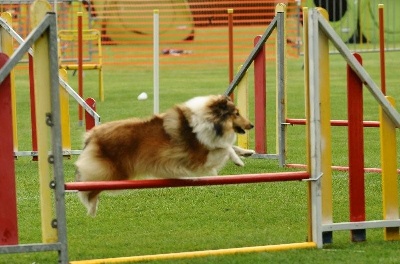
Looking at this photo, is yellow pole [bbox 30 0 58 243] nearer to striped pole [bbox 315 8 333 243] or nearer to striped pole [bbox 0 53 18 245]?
striped pole [bbox 0 53 18 245]

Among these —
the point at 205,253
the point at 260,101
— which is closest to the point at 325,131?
the point at 205,253

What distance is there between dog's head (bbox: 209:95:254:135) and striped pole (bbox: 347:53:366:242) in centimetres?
82

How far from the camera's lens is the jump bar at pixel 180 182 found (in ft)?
20.7

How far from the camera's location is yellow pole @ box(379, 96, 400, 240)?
7.06 m

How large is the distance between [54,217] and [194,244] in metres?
1.07

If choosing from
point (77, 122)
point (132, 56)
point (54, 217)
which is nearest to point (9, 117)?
point (54, 217)

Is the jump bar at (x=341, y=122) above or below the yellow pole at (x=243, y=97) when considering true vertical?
below

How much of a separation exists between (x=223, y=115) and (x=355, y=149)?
2.96 ft

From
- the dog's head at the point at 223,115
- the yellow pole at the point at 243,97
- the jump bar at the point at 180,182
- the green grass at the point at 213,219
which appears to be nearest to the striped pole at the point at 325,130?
the jump bar at the point at 180,182

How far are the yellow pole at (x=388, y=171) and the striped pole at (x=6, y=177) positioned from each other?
2353mm

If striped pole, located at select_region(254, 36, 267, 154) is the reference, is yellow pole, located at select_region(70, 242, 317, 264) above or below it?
below

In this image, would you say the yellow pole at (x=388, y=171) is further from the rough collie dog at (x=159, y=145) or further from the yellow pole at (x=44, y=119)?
the yellow pole at (x=44, y=119)

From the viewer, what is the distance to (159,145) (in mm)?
6926

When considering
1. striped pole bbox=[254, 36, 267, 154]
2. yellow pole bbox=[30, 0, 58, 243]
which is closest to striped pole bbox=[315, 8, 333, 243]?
yellow pole bbox=[30, 0, 58, 243]
